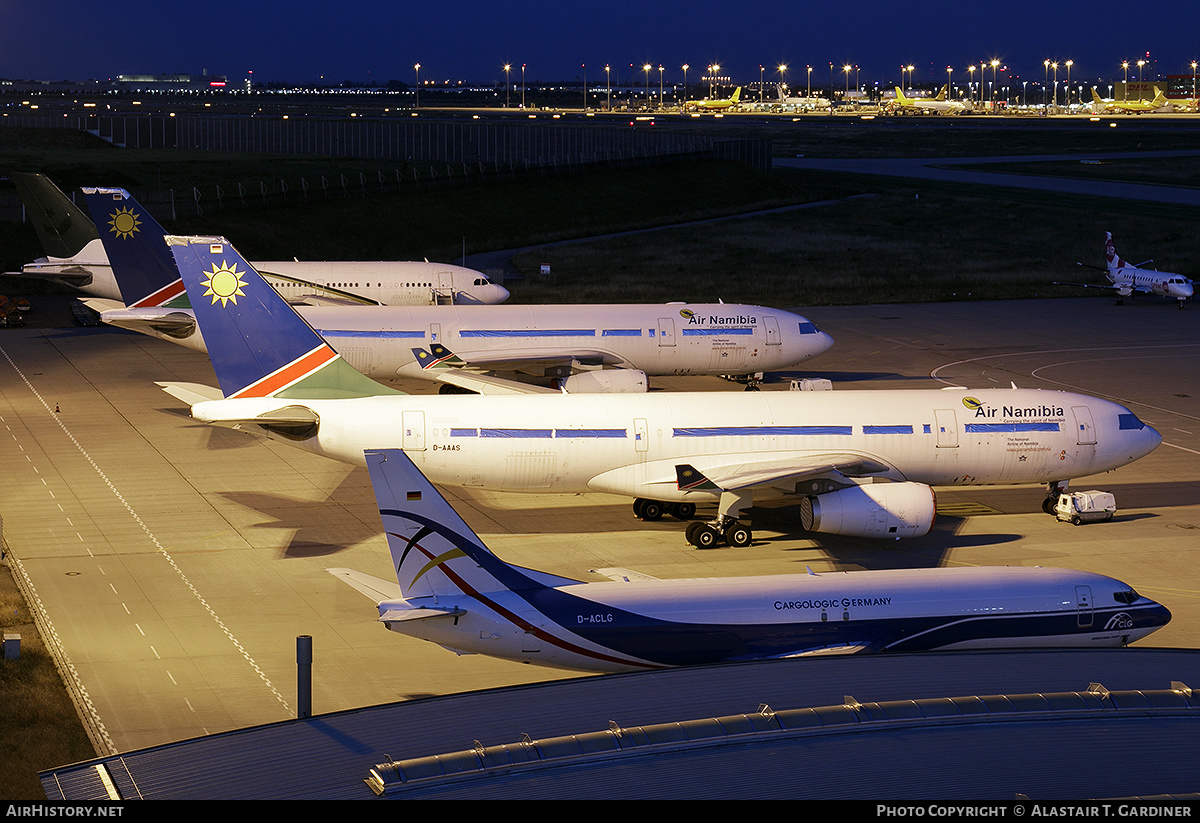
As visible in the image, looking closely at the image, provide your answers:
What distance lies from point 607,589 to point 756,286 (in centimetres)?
6737

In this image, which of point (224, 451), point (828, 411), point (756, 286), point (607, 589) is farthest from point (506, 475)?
point (756, 286)

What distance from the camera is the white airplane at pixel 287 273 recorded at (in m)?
66.7

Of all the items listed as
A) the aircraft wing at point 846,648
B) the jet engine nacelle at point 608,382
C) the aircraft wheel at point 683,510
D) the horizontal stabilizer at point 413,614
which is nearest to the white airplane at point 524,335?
the jet engine nacelle at point 608,382

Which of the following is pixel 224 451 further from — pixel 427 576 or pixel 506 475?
pixel 427 576

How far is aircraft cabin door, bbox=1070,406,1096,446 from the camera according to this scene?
37156 mm

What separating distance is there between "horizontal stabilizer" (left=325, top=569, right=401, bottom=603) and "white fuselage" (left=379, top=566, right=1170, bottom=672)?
0.96 meters

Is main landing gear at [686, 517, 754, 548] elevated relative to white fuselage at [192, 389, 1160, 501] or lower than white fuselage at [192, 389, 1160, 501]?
lower

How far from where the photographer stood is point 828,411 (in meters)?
36.1

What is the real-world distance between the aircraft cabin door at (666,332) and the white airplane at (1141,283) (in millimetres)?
40073

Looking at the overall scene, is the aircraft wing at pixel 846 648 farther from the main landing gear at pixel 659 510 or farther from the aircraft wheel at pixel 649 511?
the aircraft wheel at pixel 649 511

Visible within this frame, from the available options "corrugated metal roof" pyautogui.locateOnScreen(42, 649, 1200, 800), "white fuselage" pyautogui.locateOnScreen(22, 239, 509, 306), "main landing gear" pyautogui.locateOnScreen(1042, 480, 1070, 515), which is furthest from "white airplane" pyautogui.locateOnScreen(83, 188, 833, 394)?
"corrugated metal roof" pyautogui.locateOnScreen(42, 649, 1200, 800)

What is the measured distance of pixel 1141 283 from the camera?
82.2m

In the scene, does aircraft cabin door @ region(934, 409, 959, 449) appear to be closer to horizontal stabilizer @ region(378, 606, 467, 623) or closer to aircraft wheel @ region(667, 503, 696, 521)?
aircraft wheel @ region(667, 503, 696, 521)

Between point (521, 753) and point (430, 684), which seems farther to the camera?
point (430, 684)
